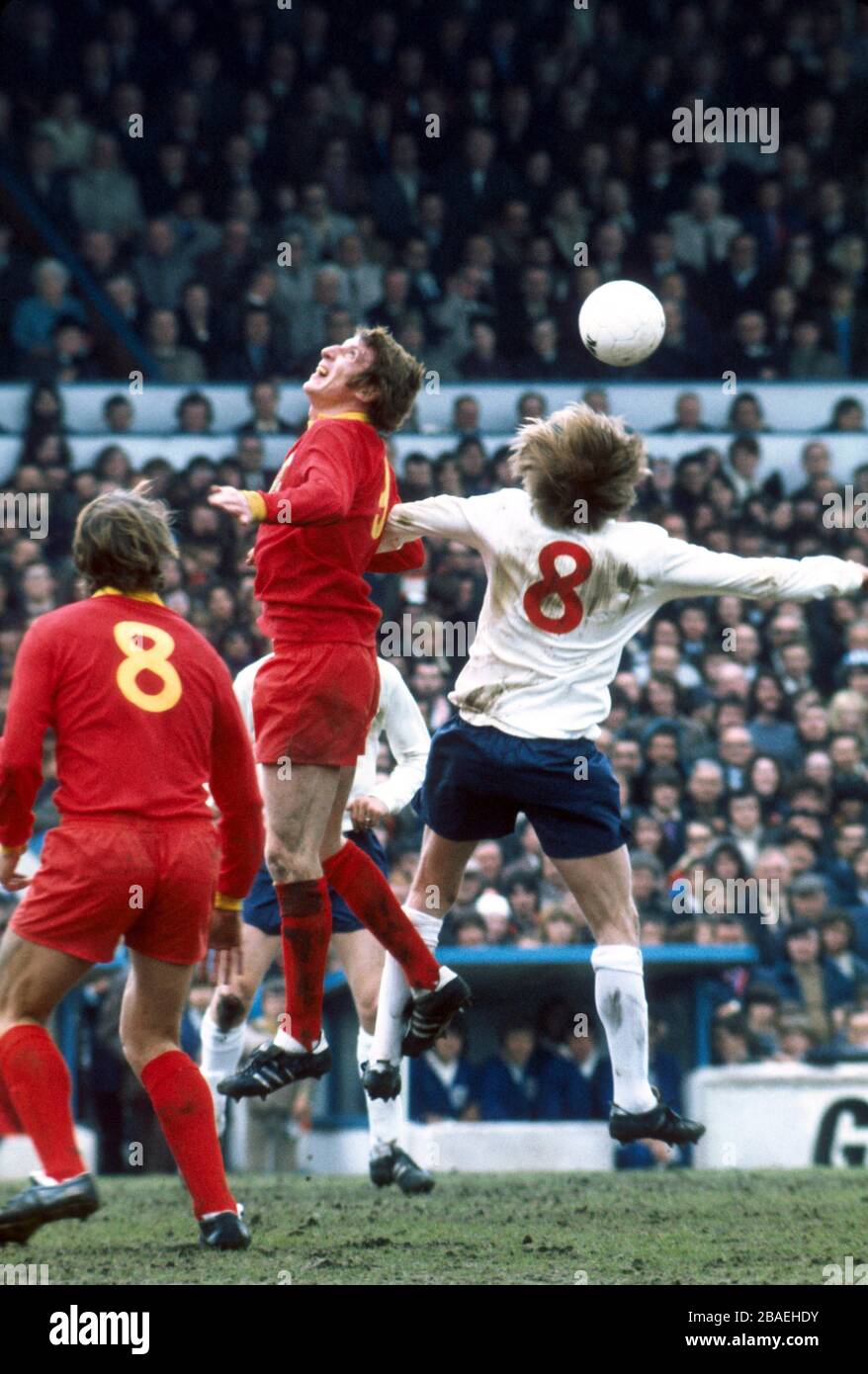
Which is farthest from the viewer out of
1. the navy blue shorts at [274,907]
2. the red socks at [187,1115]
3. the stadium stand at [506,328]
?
the stadium stand at [506,328]

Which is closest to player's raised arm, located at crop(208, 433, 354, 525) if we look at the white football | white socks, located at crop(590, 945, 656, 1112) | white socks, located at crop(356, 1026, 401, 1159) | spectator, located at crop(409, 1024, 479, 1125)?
the white football

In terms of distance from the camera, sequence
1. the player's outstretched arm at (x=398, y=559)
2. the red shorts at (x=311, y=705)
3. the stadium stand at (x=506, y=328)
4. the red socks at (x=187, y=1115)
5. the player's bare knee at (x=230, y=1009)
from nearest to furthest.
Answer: the red socks at (x=187, y=1115) < the red shorts at (x=311, y=705) < the player's outstretched arm at (x=398, y=559) < the player's bare knee at (x=230, y=1009) < the stadium stand at (x=506, y=328)

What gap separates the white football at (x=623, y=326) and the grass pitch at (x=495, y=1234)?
9.72 ft

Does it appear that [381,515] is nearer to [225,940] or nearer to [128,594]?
[128,594]

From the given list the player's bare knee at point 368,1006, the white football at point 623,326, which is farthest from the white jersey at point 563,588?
the player's bare knee at point 368,1006

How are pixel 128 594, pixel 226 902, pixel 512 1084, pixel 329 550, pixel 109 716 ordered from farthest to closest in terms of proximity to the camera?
1. pixel 512 1084
2. pixel 329 550
3. pixel 226 902
4. pixel 128 594
5. pixel 109 716

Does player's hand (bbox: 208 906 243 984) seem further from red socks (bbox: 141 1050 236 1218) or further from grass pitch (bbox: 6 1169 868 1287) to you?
grass pitch (bbox: 6 1169 868 1287)

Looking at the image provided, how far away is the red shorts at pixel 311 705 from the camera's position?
6.56 m

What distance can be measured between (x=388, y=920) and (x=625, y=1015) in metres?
0.82

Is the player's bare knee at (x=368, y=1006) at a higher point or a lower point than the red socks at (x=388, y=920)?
lower

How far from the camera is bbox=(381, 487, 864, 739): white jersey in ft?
20.9

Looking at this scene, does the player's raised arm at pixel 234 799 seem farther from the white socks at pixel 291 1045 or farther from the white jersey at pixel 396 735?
the white jersey at pixel 396 735

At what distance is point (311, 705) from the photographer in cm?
656

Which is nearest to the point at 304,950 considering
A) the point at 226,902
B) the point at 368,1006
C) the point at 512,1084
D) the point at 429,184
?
the point at 226,902
